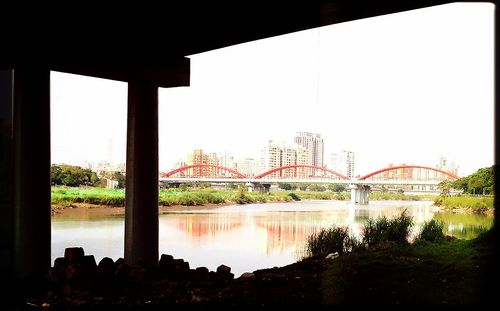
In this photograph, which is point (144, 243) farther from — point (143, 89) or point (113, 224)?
point (113, 224)

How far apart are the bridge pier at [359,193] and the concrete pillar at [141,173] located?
102ft

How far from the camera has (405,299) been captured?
26.8 feet

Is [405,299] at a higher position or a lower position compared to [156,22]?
lower

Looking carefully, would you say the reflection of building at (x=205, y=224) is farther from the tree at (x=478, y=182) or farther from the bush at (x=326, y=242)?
the bush at (x=326, y=242)

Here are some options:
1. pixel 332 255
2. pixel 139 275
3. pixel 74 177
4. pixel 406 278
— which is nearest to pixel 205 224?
pixel 74 177

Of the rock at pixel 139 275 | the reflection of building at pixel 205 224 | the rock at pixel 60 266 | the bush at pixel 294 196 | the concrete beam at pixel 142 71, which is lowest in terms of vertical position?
the reflection of building at pixel 205 224

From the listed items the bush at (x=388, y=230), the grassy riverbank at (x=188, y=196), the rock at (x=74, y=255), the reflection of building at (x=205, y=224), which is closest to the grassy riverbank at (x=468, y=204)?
the bush at (x=388, y=230)

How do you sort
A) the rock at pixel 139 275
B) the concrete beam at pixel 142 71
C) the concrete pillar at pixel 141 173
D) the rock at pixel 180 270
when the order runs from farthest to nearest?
the concrete pillar at pixel 141 173 → the concrete beam at pixel 142 71 → the rock at pixel 180 270 → the rock at pixel 139 275

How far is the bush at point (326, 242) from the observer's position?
1576 centimetres

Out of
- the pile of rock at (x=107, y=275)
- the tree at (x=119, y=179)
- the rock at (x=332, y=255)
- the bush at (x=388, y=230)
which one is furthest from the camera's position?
the tree at (x=119, y=179)

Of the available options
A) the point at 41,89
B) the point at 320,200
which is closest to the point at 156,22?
the point at 41,89

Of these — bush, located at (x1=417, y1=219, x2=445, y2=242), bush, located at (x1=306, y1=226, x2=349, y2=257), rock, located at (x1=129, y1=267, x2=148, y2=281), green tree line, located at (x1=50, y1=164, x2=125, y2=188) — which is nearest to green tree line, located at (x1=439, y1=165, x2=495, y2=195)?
bush, located at (x1=417, y1=219, x2=445, y2=242)

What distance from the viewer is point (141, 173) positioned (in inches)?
493

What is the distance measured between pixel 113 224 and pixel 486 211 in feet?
68.6
